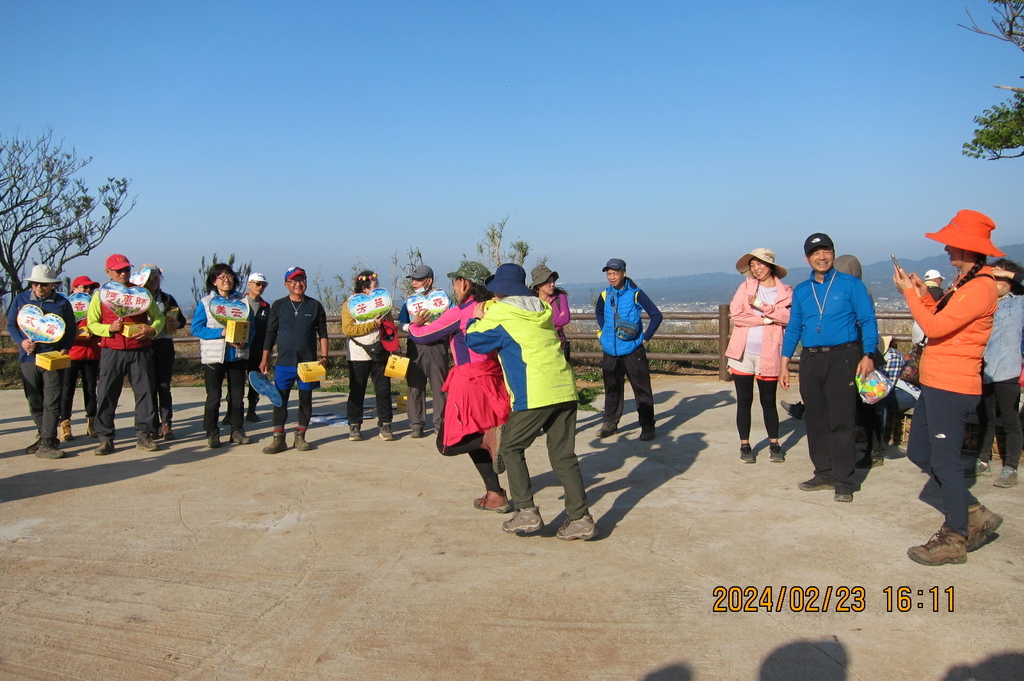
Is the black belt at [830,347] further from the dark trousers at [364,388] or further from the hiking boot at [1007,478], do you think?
the dark trousers at [364,388]

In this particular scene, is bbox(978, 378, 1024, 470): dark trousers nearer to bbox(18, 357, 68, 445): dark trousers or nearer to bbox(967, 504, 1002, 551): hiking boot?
bbox(967, 504, 1002, 551): hiking boot

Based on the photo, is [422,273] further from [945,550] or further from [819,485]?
[945,550]

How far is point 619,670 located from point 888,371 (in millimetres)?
4543

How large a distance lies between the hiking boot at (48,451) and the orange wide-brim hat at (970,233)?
766 centimetres

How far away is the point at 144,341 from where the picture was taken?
7.65m

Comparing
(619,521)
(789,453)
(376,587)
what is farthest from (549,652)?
(789,453)

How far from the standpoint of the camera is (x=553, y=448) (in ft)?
16.1

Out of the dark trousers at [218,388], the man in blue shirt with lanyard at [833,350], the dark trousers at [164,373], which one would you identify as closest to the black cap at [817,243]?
the man in blue shirt with lanyard at [833,350]

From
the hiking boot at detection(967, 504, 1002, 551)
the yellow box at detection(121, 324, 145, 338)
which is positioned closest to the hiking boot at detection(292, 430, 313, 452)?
the yellow box at detection(121, 324, 145, 338)

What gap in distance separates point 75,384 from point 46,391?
553 millimetres

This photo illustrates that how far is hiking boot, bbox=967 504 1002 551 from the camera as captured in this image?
449 cm

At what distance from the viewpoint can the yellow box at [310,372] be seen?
748cm

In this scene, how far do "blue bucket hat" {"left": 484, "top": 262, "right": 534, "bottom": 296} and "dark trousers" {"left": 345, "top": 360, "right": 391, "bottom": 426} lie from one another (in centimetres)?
331
